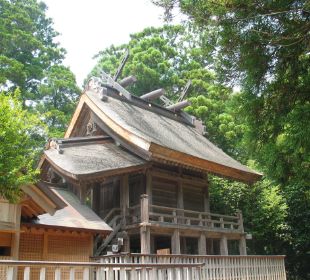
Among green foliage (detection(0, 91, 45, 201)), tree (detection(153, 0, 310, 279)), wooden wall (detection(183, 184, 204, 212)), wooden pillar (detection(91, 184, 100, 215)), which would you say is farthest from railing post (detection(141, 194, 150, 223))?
green foliage (detection(0, 91, 45, 201))

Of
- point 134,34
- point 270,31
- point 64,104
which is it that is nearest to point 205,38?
point 270,31

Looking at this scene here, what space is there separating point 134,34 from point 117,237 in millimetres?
26633

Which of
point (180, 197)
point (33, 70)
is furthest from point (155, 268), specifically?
point (33, 70)

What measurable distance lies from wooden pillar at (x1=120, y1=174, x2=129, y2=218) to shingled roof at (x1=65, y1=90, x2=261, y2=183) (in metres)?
1.49

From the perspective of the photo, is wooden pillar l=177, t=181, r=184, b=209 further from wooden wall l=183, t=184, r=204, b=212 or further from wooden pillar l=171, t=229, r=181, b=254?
wooden pillar l=171, t=229, r=181, b=254

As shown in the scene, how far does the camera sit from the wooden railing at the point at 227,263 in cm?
1112

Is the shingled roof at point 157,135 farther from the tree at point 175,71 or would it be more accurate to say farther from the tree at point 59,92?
the tree at point 59,92

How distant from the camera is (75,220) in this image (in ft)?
39.0

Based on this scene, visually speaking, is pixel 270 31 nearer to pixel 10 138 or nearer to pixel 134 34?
pixel 10 138

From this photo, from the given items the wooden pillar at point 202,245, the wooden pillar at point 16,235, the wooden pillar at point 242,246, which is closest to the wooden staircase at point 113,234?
the wooden pillar at point 202,245

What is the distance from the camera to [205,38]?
8.34 meters

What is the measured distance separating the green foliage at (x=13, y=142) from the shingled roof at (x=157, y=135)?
666 cm

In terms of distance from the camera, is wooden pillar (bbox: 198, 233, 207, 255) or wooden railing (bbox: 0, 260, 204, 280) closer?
wooden railing (bbox: 0, 260, 204, 280)

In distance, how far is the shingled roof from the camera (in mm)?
14347
